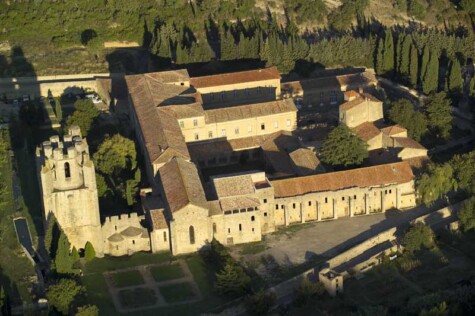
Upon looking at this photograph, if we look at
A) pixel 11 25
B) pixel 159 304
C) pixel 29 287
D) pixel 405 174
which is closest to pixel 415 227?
pixel 405 174

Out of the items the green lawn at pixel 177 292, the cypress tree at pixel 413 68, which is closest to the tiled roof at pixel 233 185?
the green lawn at pixel 177 292

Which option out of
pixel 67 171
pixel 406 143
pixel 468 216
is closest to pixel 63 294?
pixel 67 171

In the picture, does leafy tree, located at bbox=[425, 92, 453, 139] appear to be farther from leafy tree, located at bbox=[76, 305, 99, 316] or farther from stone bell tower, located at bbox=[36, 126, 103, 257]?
leafy tree, located at bbox=[76, 305, 99, 316]

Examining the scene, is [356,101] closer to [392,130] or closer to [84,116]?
[392,130]

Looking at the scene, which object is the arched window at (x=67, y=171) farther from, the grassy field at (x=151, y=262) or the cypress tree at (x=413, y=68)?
the cypress tree at (x=413, y=68)

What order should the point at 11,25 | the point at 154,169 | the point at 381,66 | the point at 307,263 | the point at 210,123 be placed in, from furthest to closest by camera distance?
1. the point at 11,25
2. the point at 381,66
3. the point at 210,123
4. the point at 154,169
5. the point at 307,263

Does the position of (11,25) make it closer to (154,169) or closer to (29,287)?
(154,169)

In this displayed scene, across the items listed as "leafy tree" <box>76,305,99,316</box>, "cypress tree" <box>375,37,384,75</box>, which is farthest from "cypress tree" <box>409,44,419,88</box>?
"leafy tree" <box>76,305,99,316</box>
